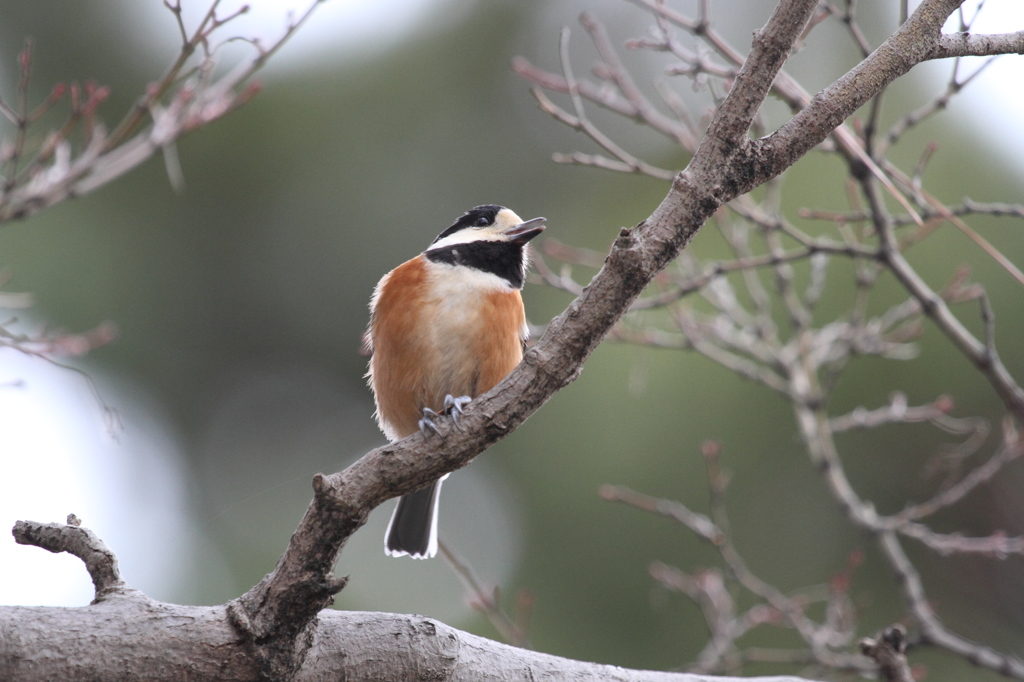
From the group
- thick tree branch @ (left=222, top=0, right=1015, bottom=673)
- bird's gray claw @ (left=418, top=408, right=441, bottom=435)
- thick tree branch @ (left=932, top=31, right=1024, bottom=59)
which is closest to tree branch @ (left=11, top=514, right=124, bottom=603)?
thick tree branch @ (left=222, top=0, right=1015, bottom=673)

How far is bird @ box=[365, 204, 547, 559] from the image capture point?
3.54 m

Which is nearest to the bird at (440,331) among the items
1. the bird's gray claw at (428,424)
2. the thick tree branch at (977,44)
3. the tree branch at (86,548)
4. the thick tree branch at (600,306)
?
the bird's gray claw at (428,424)

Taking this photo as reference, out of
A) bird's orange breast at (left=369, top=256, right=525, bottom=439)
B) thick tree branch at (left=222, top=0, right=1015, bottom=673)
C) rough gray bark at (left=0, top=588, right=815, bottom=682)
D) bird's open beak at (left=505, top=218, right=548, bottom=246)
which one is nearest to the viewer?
rough gray bark at (left=0, top=588, right=815, bottom=682)

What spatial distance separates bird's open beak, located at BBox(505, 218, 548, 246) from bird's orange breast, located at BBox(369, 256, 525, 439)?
0.25 meters

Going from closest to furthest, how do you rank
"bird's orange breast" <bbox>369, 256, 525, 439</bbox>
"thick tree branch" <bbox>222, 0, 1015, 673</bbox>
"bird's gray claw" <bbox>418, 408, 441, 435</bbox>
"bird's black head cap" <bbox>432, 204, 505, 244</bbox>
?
"thick tree branch" <bbox>222, 0, 1015, 673</bbox>, "bird's gray claw" <bbox>418, 408, 441, 435</bbox>, "bird's orange breast" <bbox>369, 256, 525, 439</bbox>, "bird's black head cap" <bbox>432, 204, 505, 244</bbox>

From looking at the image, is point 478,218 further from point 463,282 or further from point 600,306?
point 600,306

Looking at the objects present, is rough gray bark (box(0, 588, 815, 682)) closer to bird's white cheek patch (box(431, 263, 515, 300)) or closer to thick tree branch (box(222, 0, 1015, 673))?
thick tree branch (box(222, 0, 1015, 673))

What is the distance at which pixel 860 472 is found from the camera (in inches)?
254

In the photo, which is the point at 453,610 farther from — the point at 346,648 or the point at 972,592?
the point at 346,648

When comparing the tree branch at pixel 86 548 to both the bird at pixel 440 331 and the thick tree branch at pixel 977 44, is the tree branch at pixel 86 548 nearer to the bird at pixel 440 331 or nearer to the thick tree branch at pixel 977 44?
the bird at pixel 440 331

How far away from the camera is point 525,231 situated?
389cm

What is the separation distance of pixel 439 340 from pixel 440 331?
35 millimetres

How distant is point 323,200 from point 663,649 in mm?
5478

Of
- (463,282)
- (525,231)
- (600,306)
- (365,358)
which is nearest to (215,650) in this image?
(600,306)
